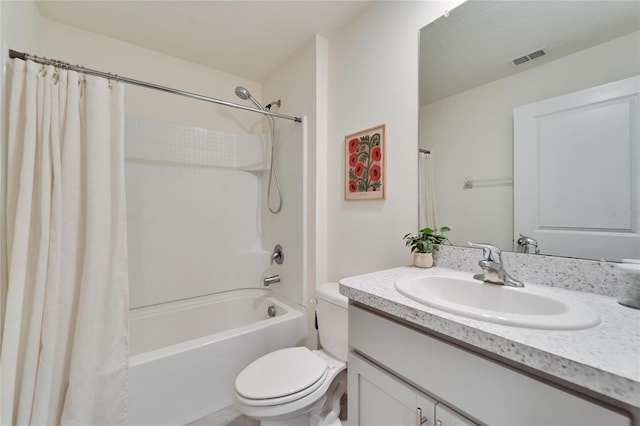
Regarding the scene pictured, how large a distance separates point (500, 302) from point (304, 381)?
2.81 feet

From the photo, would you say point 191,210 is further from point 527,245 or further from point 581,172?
point 581,172

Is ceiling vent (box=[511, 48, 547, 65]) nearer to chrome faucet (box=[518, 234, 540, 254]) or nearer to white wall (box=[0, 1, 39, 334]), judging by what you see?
chrome faucet (box=[518, 234, 540, 254])

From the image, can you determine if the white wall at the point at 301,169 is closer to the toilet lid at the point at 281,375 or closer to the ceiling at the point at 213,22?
the ceiling at the point at 213,22

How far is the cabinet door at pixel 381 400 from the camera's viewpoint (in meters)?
0.67

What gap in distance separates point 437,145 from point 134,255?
2.12 meters

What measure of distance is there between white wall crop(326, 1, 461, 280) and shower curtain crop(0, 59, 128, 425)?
1.20m

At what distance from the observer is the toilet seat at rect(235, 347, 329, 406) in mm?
1038

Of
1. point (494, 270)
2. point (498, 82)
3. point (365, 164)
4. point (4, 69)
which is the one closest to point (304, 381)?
point (494, 270)

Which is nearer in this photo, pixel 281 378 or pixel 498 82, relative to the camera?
pixel 498 82

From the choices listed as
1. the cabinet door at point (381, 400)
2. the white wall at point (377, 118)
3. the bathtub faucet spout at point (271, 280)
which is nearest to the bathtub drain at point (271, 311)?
the bathtub faucet spout at point (271, 280)

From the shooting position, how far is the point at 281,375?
115 centimetres

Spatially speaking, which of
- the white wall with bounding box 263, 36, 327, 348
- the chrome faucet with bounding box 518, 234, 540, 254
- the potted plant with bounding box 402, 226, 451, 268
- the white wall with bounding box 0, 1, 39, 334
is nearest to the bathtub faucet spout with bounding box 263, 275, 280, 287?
the white wall with bounding box 263, 36, 327, 348

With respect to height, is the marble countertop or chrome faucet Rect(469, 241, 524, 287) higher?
chrome faucet Rect(469, 241, 524, 287)

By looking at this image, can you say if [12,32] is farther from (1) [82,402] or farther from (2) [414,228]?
(2) [414,228]
